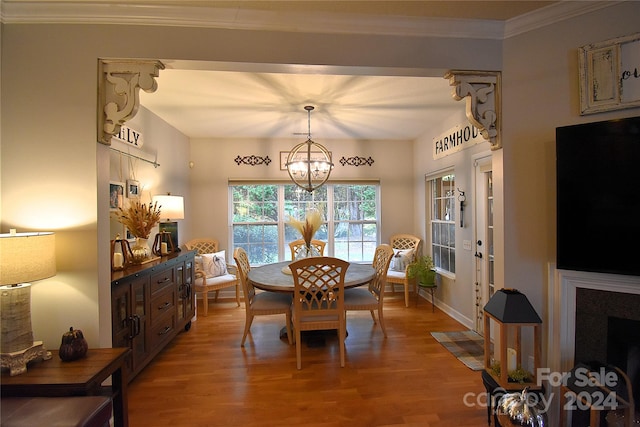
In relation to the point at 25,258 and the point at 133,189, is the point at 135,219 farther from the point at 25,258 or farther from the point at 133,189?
the point at 25,258

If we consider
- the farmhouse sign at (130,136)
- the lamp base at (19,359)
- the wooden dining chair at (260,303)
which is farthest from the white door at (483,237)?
the farmhouse sign at (130,136)

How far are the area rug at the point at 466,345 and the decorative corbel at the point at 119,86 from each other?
3.31 metres

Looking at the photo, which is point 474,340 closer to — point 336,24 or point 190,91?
point 336,24

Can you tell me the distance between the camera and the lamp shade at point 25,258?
132 centimetres

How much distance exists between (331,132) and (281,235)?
189cm

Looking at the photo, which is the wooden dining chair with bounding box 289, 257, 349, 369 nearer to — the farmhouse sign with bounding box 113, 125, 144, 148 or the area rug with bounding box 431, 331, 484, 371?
the area rug with bounding box 431, 331, 484, 371

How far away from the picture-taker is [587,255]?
1.56 meters

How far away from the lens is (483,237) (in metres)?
3.00

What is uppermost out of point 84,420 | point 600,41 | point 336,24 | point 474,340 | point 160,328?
point 336,24

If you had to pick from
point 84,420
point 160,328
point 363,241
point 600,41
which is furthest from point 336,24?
point 363,241

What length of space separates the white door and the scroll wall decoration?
1928 mm

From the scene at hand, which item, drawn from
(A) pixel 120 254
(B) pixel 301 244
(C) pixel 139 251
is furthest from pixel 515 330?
(C) pixel 139 251

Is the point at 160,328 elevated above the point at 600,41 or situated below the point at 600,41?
below

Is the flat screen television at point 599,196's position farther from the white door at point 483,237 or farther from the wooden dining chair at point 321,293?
the wooden dining chair at point 321,293
